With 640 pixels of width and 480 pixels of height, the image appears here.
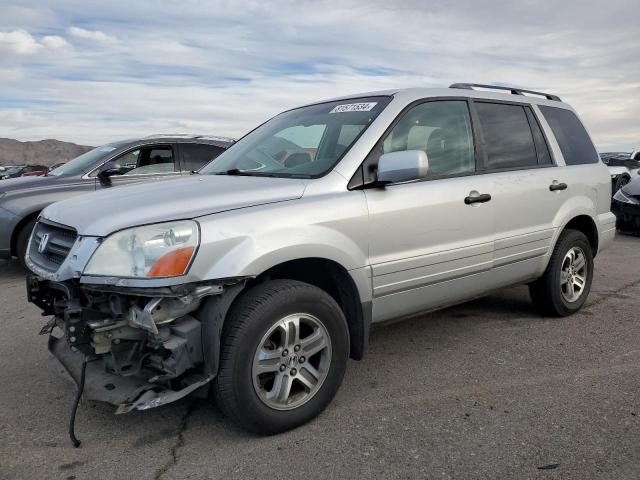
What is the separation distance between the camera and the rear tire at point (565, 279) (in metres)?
4.68

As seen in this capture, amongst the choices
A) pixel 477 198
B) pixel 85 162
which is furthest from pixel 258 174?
pixel 85 162

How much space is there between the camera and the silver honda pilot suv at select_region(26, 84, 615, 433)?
106 inches

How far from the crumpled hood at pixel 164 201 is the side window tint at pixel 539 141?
2339 mm

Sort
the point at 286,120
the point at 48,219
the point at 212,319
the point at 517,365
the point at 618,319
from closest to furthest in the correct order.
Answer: the point at 212,319 < the point at 48,219 < the point at 517,365 < the point at 286,120 < the point at 618,319

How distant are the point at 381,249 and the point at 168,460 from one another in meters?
1.58

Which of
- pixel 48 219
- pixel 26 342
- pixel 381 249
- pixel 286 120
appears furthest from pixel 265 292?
pixel 26 342

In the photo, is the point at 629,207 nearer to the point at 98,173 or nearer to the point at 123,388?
the point at 98,173

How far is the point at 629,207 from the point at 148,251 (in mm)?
9009

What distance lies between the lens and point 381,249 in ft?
11.0

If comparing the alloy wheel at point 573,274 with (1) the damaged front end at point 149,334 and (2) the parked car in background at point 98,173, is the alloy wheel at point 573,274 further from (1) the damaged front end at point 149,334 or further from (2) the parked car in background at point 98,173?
(2) the parked car in background at point 98,173

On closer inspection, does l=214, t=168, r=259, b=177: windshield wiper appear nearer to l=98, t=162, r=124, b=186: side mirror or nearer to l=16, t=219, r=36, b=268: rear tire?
l=98, t=162, r=124, b=186: side mirror

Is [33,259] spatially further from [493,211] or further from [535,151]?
[535,151]

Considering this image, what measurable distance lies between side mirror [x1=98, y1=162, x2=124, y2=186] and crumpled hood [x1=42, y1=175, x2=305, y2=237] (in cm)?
303

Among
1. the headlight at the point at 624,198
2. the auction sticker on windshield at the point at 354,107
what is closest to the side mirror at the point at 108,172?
the auction sticker on windshield at the point at 354,107
